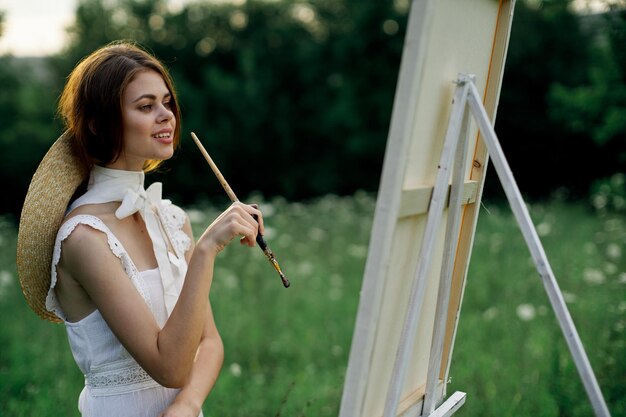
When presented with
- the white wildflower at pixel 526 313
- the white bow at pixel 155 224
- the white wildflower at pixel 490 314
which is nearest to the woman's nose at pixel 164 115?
the white bow at pixel 155 224

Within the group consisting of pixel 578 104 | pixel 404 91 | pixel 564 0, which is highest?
pixel 404 91

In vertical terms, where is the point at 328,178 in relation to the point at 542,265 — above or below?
below

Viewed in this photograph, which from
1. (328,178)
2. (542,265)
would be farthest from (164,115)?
(328,178)

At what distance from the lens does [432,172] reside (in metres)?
1.64

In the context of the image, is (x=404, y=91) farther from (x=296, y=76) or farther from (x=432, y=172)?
(x=296, y=76)

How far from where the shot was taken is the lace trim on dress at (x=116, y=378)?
1.82m

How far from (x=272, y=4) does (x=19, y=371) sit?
13343 mm

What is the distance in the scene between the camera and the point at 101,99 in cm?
174

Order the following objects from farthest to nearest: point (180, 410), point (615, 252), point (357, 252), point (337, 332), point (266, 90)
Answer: point (266, 90) → point (357, 252) → point (615, 252) → point (337, 332) → point (180, 410)

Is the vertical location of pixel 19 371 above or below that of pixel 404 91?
below

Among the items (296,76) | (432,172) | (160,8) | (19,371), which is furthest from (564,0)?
(160,8)

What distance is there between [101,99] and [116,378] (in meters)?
0.73

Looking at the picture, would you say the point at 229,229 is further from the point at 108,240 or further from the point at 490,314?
the point at 490,314

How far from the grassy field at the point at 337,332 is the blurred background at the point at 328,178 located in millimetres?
17
